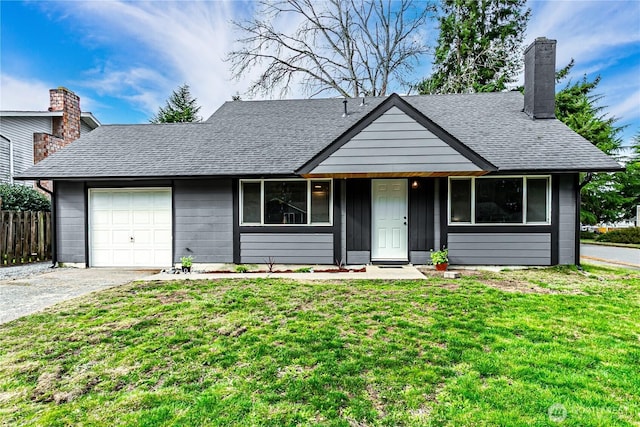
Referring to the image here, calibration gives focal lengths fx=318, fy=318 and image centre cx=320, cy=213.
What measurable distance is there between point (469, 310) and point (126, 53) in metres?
20.6

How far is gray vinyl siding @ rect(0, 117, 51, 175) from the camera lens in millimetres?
12984

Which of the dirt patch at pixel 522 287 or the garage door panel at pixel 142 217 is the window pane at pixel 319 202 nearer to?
the dirt patch at pixel 522 287

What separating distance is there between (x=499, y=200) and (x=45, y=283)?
996 centimetres

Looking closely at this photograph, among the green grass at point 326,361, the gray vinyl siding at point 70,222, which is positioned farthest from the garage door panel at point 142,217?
the green grass at point 326,361

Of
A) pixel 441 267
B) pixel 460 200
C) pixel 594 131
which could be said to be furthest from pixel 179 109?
pixel 594 131

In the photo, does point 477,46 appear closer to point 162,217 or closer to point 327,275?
point 327,275

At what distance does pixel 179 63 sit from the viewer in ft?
57.1

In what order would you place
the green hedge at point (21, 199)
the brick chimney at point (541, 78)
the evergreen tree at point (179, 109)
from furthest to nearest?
the evergreen tree at point (179, 109), the green hedge at point (21, 199), the brick chimney at point (541, 78)

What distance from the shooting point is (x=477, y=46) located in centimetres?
1986

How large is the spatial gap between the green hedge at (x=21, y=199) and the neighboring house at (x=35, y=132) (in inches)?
172

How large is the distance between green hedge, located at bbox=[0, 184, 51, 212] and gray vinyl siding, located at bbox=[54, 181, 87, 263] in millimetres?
2263

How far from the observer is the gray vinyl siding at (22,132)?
13.0 metres

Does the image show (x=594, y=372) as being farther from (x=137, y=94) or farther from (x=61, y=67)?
(x=137, y=94)

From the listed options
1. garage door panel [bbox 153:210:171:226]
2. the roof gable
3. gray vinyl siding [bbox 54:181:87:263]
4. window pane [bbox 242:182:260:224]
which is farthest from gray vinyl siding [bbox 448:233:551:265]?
gray vinyl siding [bbox 54:181:87:263]
